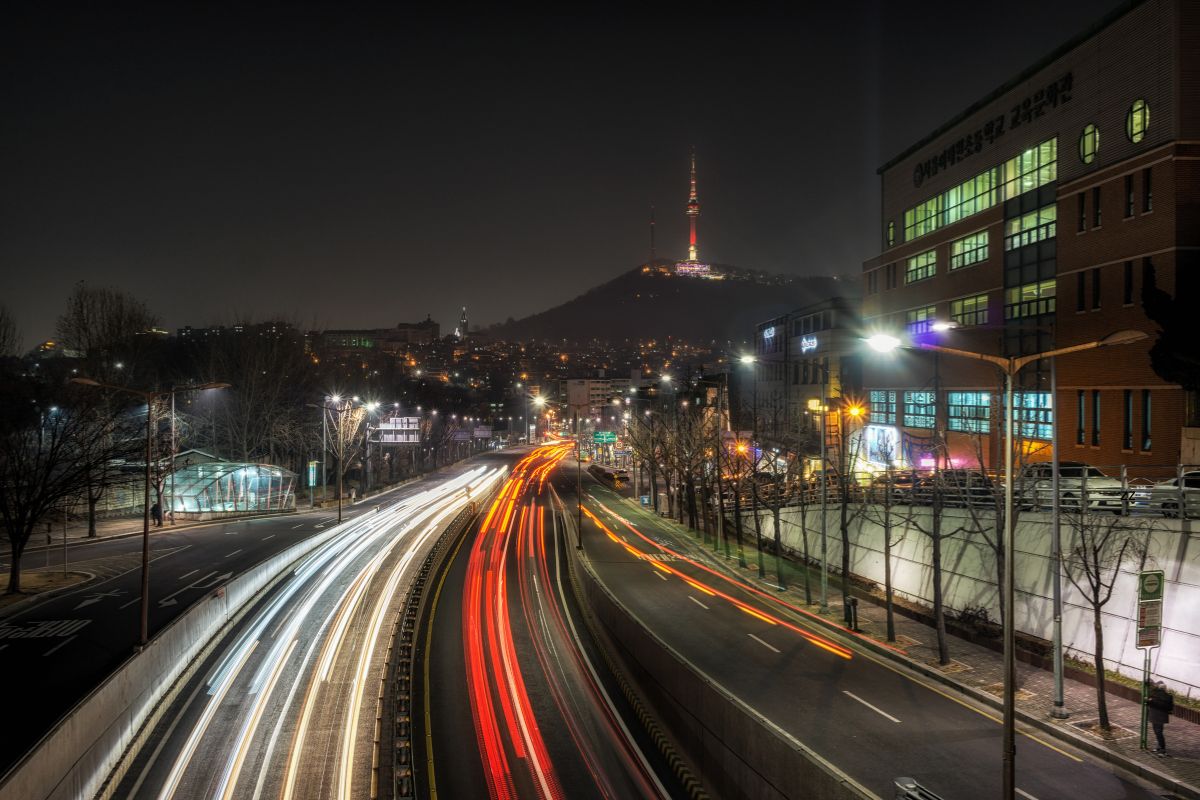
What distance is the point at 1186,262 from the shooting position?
2877 centimetres

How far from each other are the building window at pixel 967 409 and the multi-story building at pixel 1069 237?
11cm

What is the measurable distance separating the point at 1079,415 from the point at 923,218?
70.9 feet

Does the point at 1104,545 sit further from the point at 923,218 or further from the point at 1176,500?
the point at 923,218

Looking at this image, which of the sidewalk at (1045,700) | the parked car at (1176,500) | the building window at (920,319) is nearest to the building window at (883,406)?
the building window at (920,319)

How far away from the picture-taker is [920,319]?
50406 mm

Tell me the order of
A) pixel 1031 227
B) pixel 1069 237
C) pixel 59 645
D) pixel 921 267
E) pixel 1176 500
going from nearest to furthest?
pixel 1176 500 → pixel 59 645 → pixel 1069 237 → pixel 1031 227 → pixel 921 267

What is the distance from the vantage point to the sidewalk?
14.5 m

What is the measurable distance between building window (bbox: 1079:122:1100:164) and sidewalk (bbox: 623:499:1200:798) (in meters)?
22.6

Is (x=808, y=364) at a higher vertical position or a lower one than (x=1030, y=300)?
lower

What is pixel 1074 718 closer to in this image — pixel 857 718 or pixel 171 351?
pixel 857 718

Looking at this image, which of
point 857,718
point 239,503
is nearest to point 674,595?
point 857,718

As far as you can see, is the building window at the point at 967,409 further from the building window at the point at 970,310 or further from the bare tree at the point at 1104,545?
the bare tree at the point at 1104,545

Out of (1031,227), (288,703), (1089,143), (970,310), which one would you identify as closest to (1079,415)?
(1031,227)

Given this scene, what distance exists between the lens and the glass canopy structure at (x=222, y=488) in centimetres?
5419
